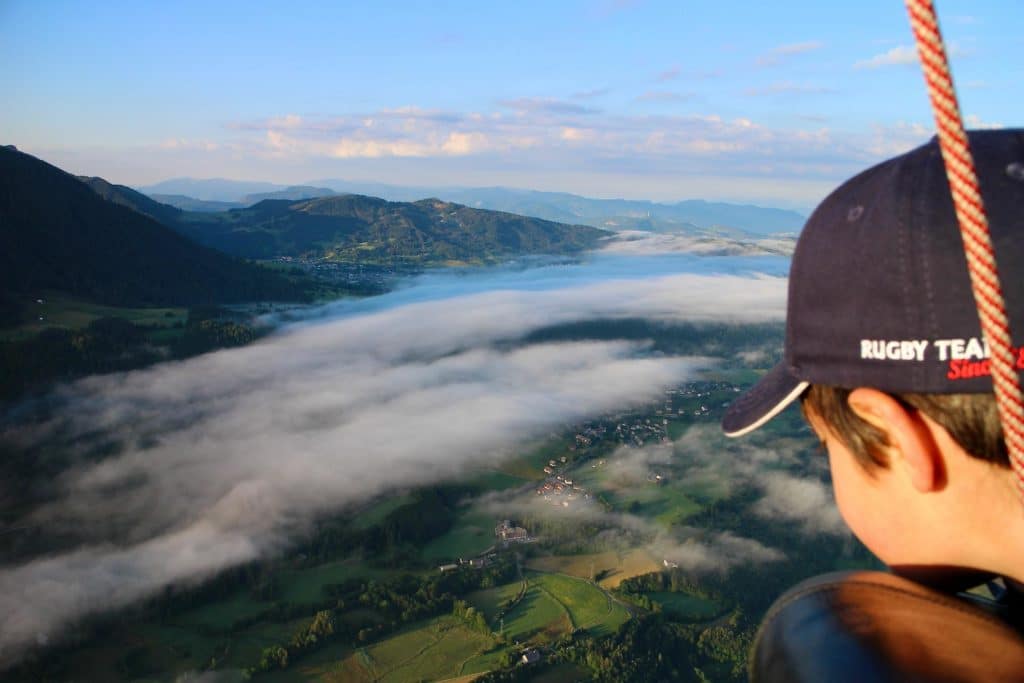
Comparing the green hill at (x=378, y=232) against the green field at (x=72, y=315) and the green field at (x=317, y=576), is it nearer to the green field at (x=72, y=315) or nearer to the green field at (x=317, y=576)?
the green field at (x=72, y=315)

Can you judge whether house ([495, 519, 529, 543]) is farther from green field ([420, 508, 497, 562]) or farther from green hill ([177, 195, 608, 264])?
green hill ([177, 195, 608, 264])

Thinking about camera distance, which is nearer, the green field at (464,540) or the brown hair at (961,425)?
the brown hair at (961,425)

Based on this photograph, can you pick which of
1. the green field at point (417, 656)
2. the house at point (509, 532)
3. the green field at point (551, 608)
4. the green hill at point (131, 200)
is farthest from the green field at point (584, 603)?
the green hill at point (131, 200)

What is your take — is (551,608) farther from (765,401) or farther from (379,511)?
(765,401)

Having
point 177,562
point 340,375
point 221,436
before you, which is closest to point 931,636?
point 177,562

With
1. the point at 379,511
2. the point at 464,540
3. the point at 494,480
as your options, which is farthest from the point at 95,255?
the point at 464,540
